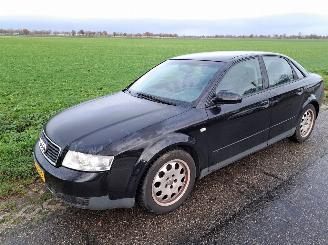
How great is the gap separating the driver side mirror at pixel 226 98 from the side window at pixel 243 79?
129 mm

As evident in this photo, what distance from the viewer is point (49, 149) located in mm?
3484

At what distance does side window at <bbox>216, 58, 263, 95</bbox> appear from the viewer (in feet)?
13.5

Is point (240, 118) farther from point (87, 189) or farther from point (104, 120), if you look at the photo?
point (87, 189)

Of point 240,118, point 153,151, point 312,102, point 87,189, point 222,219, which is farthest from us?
point 312,102

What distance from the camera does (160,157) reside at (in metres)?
→ 3.36

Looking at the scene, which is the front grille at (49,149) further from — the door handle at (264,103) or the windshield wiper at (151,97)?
the door handle at (264,103)

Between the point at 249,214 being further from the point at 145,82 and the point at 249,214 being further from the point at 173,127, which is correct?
the point at 145,82

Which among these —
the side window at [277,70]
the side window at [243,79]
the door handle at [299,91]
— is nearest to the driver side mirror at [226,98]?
the side window at [243,79]

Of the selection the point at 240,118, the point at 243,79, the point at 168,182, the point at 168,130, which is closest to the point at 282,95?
the point at 243,79

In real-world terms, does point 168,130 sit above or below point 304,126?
above

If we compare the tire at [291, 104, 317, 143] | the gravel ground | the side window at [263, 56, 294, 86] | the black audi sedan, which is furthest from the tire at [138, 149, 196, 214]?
the tire at [291, 104, 317, 143]

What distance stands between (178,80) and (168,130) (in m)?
1.07

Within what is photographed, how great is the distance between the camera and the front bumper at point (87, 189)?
3078 mm

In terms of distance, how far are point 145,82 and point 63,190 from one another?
6.49 ft
